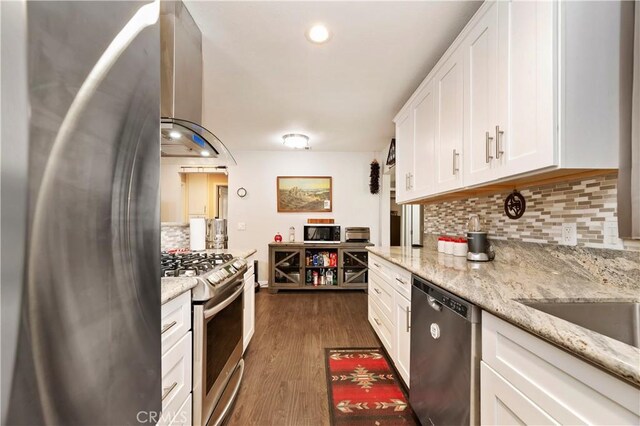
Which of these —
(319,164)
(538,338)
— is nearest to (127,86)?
(538,338)

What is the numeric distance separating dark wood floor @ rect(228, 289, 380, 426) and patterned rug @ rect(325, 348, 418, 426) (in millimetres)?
76

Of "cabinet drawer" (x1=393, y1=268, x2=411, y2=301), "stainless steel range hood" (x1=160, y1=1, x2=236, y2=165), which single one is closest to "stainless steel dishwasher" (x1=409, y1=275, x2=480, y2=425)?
"cabinet drawer" (x1=393, y1=268, x2=411, y2=301)

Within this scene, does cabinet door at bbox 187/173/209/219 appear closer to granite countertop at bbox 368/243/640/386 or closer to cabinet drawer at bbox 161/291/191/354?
cabinet drawer at bbox 161/291/191/354

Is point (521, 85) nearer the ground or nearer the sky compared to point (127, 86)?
nearer the sky

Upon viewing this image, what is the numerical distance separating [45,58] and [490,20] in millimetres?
1734

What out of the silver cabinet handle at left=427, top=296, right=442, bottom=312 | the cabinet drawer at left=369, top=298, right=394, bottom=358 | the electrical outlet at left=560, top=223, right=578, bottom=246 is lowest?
the cabinet drawer at left=369, top=298, right=394, bottom=358

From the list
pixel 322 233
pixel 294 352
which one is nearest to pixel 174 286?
pixel 294 352

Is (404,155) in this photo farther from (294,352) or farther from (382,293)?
(294,352)

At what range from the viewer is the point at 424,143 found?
211 cm

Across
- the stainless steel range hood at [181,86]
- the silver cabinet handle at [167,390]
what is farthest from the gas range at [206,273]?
the stainless steel range hood at [181,86]

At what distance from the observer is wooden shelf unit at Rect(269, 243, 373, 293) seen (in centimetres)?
409

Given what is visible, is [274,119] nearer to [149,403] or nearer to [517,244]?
[517,244]

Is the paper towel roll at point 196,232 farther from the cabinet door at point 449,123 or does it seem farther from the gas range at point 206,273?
the cabinet door at point 449,123

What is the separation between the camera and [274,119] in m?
3.11
